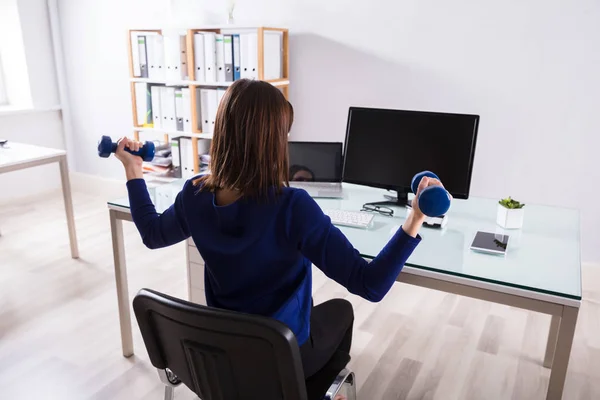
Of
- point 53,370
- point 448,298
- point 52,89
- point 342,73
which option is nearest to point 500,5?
point 342,73

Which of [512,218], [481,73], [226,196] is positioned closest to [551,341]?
[512,218]

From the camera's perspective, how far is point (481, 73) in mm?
2971

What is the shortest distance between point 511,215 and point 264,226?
1055mm

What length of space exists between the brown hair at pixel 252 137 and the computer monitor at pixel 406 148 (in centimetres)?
93

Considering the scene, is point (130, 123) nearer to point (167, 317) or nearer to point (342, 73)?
point (342, 73)

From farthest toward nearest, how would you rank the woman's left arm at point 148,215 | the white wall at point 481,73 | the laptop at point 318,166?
the white wall at point 481,73 → the laptop at point 318,166 → the woman's left arm at point 148,215

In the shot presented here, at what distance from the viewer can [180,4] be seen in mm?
3781

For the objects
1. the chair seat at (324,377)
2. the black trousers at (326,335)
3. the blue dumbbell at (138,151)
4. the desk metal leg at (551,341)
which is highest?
the blue dumbbell at (138,151)

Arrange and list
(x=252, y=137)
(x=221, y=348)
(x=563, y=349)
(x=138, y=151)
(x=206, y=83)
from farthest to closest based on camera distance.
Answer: (x=206, y=83)
(x=138, y=151)
(x=563, y=349)
(x=252, y=137)
(x=221, y=348)

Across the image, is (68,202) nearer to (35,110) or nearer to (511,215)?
(35,110)

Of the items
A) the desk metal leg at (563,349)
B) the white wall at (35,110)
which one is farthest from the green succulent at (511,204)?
the white wall at (35,110)

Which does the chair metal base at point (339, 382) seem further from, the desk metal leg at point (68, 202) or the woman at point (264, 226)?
the desk metal leg at point (68, 202)

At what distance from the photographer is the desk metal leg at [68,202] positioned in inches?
125

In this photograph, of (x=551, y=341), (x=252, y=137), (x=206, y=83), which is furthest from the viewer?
(x=206, y=83)
